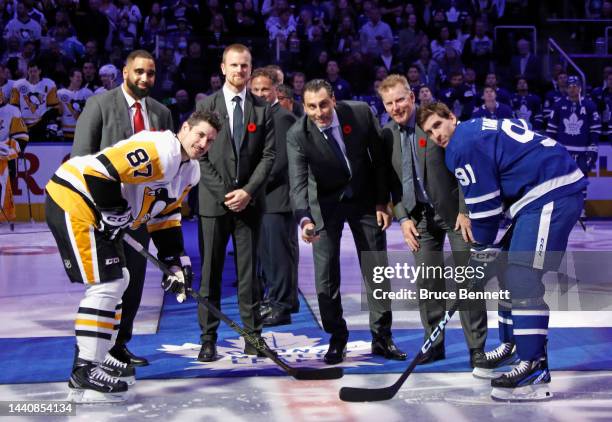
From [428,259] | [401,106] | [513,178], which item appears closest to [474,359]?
[428,259]

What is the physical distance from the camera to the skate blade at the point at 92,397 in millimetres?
4594

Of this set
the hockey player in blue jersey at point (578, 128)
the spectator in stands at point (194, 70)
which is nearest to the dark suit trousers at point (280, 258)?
the hockey player in blue jersey at point (578, 128)

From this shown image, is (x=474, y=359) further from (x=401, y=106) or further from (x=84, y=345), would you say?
(x=84, y=345)

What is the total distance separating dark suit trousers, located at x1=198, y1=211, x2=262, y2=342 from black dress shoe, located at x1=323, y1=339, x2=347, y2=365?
0.47m

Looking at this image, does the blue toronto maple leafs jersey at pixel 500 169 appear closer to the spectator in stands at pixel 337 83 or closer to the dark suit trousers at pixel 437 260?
the dark suit trousers at pixel 437 260

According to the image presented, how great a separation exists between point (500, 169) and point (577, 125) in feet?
25.1

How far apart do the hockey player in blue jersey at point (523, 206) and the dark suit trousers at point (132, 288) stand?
1.72 metres

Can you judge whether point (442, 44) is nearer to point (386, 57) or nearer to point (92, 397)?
point (386, 57)

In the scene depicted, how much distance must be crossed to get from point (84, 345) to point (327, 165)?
1.67 metres

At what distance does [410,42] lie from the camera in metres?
14.5

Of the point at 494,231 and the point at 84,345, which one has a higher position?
the point at 494,231

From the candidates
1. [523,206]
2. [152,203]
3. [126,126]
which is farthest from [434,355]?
[126,126]

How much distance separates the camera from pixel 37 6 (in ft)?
47.1

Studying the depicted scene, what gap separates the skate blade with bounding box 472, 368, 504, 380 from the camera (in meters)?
5.00
